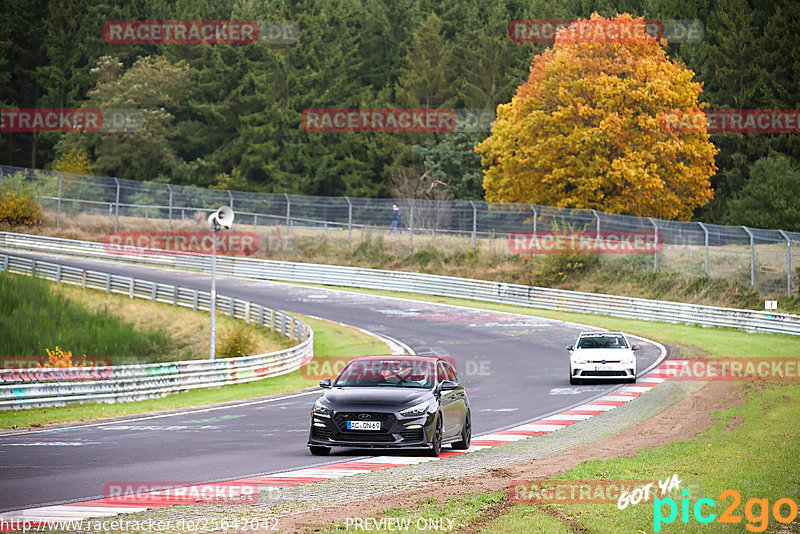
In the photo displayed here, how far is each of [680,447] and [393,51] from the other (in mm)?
81526

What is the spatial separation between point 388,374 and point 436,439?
1.47 metres

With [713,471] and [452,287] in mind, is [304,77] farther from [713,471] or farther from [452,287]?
[713,471]

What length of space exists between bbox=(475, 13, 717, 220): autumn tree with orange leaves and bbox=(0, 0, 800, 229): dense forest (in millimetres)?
19545

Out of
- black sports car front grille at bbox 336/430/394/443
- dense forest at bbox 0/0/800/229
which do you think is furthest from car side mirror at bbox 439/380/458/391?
dense forest at bbox 0/0/800/229

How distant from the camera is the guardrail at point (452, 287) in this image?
4222 cm

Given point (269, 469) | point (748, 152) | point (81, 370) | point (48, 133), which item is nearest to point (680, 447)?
point (269, 469)

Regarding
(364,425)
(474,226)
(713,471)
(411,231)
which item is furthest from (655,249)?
(713,471)

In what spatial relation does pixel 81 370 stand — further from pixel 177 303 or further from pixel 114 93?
pixel 114 93

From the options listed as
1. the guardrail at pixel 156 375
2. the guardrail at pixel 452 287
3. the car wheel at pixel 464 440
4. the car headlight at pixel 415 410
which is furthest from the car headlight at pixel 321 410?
the guardrail at pixel 452 287

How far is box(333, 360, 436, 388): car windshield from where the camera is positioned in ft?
50.8

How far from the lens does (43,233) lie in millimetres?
62031

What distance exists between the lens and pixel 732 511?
984cm

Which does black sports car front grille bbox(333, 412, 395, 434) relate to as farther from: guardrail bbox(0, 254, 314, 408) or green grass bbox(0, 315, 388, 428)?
guardrail bbox(0, 254, 314, 408)

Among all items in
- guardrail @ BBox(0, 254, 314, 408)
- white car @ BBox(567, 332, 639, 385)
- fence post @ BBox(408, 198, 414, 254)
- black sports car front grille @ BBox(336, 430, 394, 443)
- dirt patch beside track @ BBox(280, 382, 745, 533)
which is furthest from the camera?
fence post @ BBox(408, 198, 414, 254)
